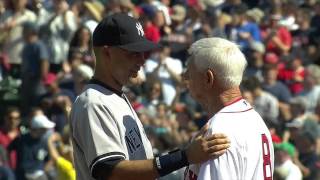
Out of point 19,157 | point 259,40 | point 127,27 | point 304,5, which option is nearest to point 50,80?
point 19,157

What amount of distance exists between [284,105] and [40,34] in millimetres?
3620

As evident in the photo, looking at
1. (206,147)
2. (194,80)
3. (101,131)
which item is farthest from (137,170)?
(194,80)

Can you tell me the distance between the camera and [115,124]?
4789 millimetres

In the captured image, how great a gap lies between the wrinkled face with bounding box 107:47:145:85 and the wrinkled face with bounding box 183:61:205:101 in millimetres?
359

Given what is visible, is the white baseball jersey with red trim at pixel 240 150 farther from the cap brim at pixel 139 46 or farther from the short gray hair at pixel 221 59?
the cap brim at pixel 139 46

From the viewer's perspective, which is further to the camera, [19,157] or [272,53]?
[272,53]

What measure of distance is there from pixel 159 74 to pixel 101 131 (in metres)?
10.5

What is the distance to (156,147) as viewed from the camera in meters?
11.8

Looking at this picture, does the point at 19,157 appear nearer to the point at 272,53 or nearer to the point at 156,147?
the point at 156,147

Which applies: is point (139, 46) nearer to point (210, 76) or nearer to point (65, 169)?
point (210, 76)

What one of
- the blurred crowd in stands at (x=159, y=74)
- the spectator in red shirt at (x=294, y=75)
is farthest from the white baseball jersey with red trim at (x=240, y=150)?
the spectator in red shirt at (x=294, y=75)

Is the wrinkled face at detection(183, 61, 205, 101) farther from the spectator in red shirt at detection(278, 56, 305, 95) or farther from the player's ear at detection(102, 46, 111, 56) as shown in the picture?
the spectator in red shirt at detection(278, 56, 305, 95)

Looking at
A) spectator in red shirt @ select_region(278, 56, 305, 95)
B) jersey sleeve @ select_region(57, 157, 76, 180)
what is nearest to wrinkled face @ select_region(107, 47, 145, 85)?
jersey sleeve @ select_region(57, 157, 76, 180)

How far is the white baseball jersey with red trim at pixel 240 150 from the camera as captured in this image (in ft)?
14.6
